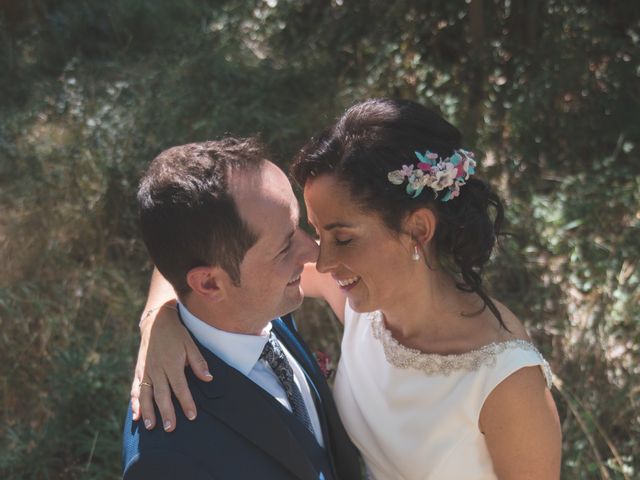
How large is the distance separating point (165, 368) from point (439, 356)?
36.2 inches

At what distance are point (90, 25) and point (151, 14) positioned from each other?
73 centimetres

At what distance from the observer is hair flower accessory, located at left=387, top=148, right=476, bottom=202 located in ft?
7.53

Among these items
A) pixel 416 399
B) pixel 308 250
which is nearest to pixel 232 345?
pixel 308 250

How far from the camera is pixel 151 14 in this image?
7516mm

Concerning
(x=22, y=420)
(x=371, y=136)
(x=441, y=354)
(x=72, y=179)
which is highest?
(x=371, y=136)

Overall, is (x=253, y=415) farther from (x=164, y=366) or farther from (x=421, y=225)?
(x=421, y=225)

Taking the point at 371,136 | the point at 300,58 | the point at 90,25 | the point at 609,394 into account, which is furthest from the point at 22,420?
the point at 90,25

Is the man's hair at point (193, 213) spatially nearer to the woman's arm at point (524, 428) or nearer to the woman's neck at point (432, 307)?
the woman's neck at point (432, 307)

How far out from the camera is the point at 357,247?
2412 mm

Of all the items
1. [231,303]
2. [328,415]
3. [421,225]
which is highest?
[421,225]

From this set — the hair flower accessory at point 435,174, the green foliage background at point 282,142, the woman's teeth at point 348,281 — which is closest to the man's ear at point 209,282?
the woman's teeth at point 348,281

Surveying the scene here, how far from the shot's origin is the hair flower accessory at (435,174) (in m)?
2.29

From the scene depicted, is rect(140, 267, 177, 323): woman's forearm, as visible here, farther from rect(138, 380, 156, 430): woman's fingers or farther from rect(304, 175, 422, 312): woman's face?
rect(304, 175, 422, 312): woman's face

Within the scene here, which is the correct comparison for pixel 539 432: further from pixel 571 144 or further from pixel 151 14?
pixel 151 14
